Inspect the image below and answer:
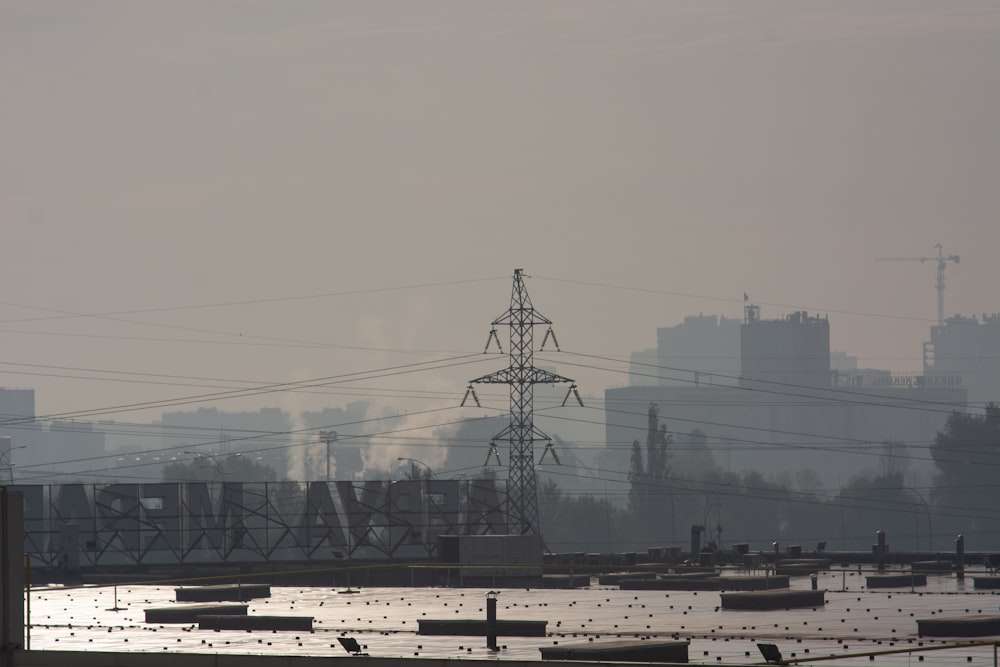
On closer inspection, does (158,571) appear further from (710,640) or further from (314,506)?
(710,640)

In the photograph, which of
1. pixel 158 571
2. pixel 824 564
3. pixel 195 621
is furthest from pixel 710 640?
pixel 158 571

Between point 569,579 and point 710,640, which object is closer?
point 710,640

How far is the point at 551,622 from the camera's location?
44156mm

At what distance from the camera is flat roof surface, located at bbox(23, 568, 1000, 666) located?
3509 centimetres

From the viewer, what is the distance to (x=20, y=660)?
24.5 metres

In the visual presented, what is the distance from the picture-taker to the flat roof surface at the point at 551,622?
115 feet

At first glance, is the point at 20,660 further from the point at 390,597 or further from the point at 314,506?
the point at 314,506

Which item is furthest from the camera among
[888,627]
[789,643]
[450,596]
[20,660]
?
[450,596]

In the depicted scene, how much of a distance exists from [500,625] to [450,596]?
19996 millimetres

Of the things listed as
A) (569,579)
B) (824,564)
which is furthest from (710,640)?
(824,564)

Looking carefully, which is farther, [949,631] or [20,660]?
[949,631]

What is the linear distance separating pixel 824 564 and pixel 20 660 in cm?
6533

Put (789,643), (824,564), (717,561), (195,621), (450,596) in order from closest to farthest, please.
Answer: (789,643) < (195,621) < (450,596) < (824,564) < (717,561)

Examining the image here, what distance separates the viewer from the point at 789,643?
35344 millimetres
